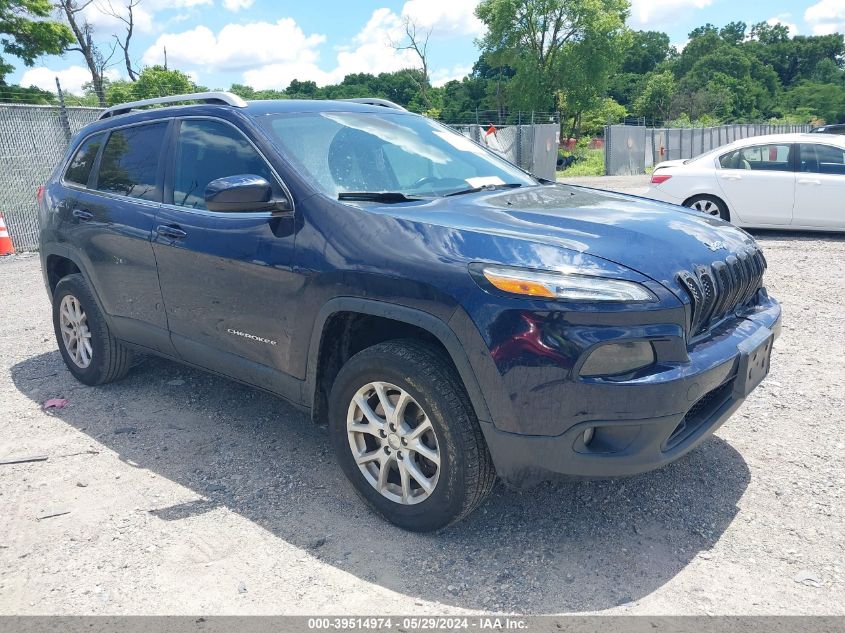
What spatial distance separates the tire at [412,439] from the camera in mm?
2816

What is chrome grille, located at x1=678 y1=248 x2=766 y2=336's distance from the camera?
281 cm

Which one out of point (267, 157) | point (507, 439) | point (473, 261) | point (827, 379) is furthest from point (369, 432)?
point (827, 379)

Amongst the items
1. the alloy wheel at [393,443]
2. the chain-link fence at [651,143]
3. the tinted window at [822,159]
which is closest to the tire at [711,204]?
the tinted window at [822,159]

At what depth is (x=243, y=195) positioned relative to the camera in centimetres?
329

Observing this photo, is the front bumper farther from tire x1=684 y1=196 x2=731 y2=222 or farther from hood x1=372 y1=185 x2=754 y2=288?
tire x1=684 y1=196 x2=731 y2=222

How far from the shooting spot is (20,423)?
4.55 metres

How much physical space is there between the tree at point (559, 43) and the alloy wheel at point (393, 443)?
59.1m

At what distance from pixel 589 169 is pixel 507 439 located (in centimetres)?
3315

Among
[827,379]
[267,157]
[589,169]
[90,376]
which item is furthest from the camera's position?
[589,169]

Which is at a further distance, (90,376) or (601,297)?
(90,376)

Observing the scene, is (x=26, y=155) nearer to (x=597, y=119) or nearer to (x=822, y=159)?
(x=822, y=159)

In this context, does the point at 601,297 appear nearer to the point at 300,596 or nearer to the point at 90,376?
the point at 300,596

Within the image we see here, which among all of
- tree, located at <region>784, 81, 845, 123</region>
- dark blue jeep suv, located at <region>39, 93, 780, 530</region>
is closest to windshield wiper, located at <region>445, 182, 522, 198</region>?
dark blue jeep suv, located at <region>39, 93, 780, 530</region>

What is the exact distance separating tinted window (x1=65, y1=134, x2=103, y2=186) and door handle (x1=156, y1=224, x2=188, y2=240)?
122 centimetres
